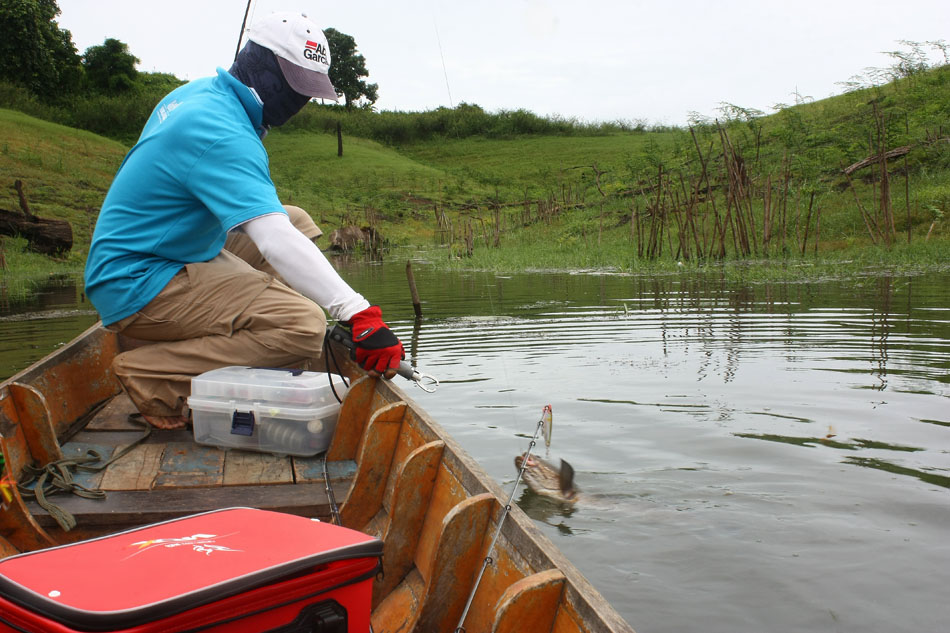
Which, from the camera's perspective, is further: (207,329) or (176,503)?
(207,329)

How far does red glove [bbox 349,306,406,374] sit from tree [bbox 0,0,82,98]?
49.4m

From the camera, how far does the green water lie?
314 cm

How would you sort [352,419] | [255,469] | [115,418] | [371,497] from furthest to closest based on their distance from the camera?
[115,418], [352,419], [255,469], [371,497]

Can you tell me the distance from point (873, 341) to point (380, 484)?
6.03 meters

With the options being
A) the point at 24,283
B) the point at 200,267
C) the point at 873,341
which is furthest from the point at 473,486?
the point at 24,283

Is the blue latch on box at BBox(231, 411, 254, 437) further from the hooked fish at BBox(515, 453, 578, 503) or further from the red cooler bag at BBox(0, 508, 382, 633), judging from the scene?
the red cooler bag at BBox(0, 508, 382, 633)

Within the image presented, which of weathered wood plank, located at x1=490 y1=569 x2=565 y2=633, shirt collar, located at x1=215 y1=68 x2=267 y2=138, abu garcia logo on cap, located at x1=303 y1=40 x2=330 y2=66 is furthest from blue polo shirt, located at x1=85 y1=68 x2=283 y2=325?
weathered wood plank, located at x1=490 y1=569 x2=565 y2=633

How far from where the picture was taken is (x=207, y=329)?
3.70m

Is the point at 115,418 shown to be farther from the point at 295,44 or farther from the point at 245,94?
the point at 295,44

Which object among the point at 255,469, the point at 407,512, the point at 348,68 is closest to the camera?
the point at 407,512

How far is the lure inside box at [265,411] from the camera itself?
136 inches

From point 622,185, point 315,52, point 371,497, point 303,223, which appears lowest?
point 371,497

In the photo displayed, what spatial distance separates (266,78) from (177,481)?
5.60 ft

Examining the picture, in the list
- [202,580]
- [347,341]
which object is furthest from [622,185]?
[202,580]
